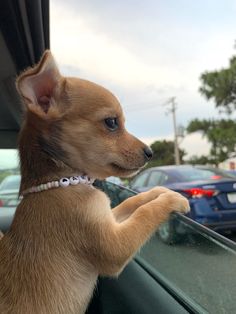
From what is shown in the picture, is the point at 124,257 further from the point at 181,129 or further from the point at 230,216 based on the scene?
the point at 181,129

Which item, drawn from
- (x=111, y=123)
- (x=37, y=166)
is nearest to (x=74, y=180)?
(x=37, y=166)

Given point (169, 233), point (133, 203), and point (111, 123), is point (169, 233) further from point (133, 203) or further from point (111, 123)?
point (111, 123)

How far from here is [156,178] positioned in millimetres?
10820

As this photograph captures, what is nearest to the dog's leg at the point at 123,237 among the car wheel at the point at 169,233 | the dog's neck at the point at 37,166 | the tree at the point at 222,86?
the car wheel at the point at 169,233

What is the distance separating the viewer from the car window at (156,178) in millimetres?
10289

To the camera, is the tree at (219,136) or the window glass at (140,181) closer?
the window glass at (140,181)

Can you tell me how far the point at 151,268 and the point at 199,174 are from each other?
7516 millimetres

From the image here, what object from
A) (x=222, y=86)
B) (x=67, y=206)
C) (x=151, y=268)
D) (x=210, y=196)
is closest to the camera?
(x=67, y=206)

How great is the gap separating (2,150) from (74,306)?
7.42 feet

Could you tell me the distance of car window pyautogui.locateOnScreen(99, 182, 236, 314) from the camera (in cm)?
213

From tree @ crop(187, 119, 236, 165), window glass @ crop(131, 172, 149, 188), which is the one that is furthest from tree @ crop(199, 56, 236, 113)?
window glass @ crop(131, 172, 149, 188)

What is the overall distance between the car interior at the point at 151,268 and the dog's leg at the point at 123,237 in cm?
22

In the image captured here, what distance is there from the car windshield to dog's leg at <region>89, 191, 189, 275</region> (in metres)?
7.31

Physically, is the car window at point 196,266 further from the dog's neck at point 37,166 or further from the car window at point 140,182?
the car window at point 140,182
